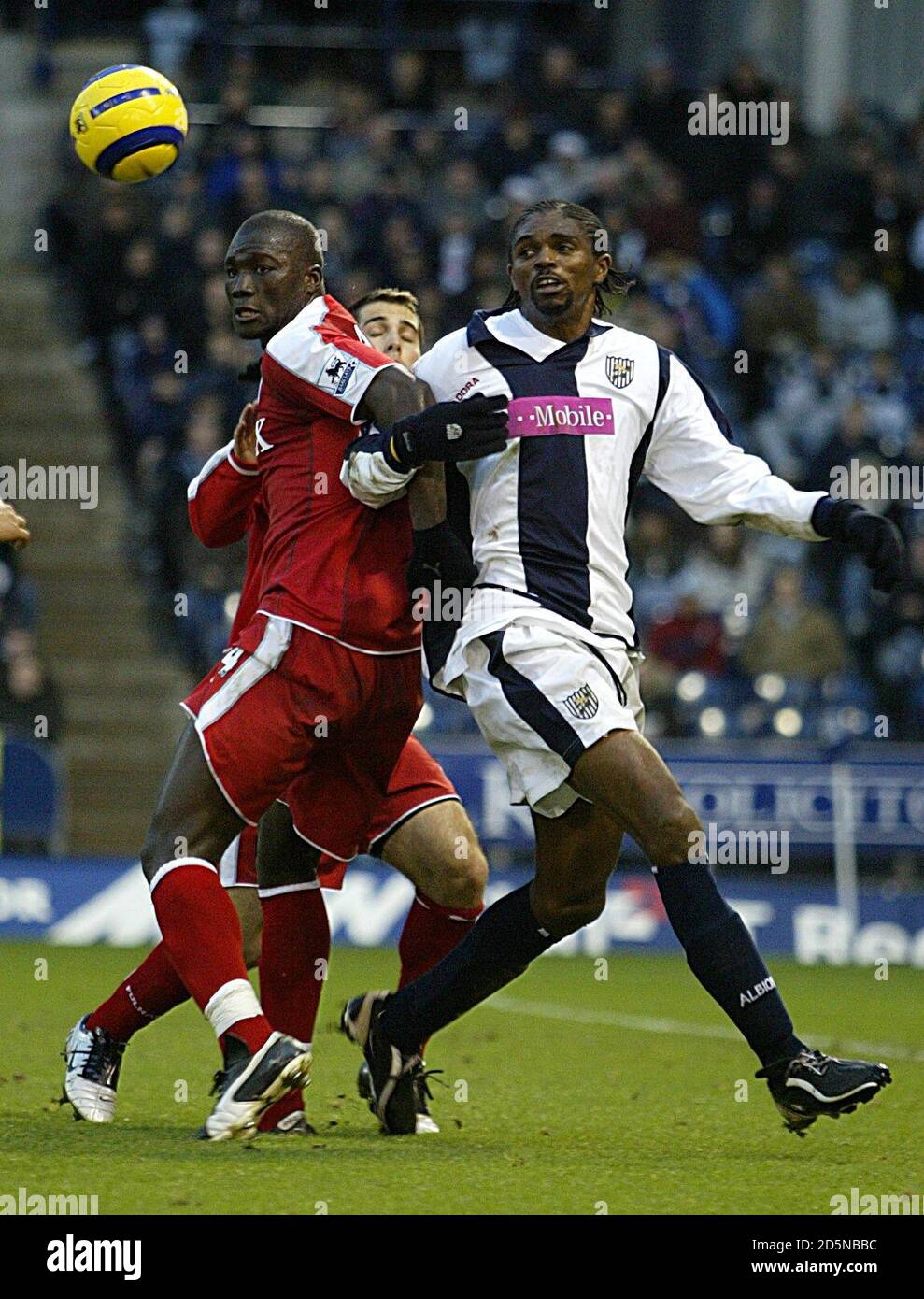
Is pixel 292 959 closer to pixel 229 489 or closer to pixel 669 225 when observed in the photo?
pixel 229 489

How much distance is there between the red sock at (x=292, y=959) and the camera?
21.1 feet

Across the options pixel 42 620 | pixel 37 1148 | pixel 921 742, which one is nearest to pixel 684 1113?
pixel 37 1148

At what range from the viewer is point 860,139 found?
1867cm

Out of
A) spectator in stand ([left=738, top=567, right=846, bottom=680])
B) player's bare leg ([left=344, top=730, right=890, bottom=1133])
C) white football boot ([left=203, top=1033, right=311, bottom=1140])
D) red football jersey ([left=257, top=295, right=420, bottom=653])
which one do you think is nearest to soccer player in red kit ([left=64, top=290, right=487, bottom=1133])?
red football jersey ([left=257, top=295, right=420, bottom=653])

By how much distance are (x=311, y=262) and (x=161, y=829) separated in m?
1.64

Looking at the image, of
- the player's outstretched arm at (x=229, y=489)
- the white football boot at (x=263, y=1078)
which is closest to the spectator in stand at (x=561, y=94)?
the player's outstretched arm at (x=229, y=489)

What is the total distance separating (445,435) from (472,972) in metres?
1.48

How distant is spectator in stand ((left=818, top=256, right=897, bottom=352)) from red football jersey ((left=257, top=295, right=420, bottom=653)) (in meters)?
12.2

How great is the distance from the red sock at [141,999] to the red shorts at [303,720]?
617 millimetres

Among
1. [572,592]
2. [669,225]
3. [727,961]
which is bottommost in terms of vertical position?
[727,961]

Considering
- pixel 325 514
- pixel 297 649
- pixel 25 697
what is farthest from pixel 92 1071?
pixel 25 697

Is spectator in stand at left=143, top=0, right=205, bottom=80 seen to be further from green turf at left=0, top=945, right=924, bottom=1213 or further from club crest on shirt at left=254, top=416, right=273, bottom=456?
club crest on shirt at left=254, top=416, right=273, bottom=456

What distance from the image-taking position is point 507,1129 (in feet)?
21.4

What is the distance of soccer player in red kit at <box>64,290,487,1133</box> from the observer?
6410 mm
